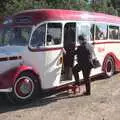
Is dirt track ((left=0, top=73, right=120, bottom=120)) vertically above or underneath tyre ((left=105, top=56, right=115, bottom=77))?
underneath

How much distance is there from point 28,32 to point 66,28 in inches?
58.3

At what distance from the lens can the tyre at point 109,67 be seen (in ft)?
49.7

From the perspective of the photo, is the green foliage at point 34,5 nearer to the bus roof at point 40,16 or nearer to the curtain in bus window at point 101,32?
the curtain in bus window at point 101,32

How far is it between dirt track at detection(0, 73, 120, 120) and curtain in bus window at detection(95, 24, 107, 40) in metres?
2.25

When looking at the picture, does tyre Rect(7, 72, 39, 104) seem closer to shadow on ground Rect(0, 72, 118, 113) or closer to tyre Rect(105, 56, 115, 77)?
shadow on ground Rect(0, 72, 118, 113)

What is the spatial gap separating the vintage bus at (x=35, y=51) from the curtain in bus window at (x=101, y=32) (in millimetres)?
1040

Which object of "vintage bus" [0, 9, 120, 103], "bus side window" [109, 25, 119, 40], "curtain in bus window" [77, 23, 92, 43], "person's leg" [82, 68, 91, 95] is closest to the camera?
"vintage bus" [0, 9, 120, 103]

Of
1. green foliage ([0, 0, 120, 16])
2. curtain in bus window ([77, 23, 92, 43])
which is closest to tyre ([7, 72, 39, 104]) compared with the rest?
curtain in bus window ([77, 23, 92, 43])

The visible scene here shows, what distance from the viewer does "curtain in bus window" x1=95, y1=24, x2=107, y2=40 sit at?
1450 cm

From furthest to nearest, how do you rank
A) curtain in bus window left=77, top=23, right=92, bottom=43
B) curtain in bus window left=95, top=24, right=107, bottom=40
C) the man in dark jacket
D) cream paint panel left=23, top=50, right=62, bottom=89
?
curtain in bus window left=95, top=24, right=107, bottom=40, curtain in bus window left=77, top=23, right=92, bottom=43, the man in dark jacket, cream paint panel left=23, top=50, right=62, bottom=89

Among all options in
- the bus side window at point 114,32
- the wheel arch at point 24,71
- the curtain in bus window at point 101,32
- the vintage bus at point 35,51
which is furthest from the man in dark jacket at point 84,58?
the bus side window at point 114,32

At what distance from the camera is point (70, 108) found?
10711mm

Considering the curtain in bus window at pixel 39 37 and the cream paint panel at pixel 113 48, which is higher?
the curtain in bus window at pixel 39 37

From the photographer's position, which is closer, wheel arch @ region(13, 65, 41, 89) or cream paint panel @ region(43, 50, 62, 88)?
wheel arch @ region(13, 65, 41, 89)
